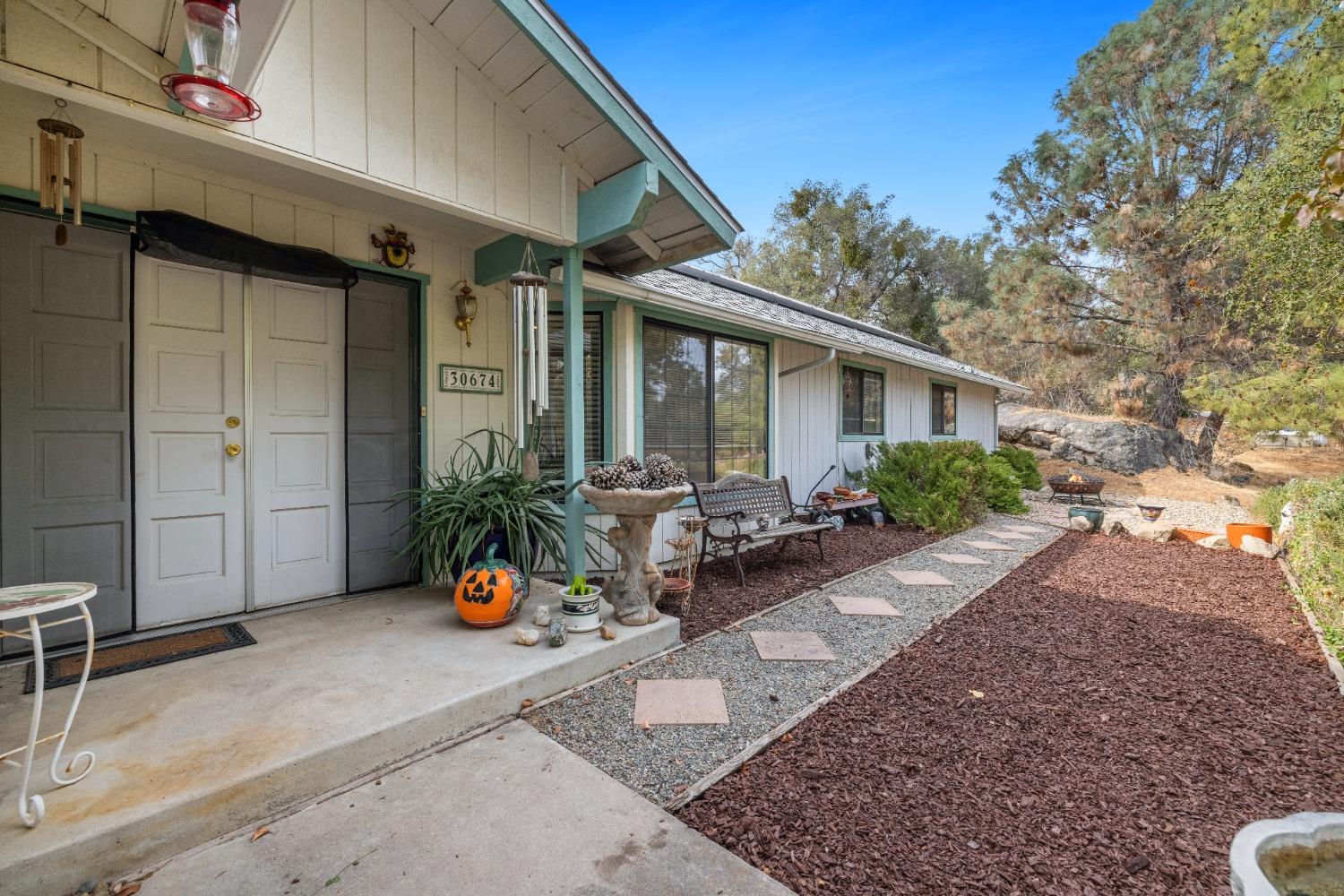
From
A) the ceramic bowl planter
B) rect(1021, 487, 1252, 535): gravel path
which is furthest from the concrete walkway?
rect(1021, 487, 1252, 535): gravel path

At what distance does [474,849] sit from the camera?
1.66 meters

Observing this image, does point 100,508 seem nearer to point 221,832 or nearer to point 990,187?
point 221,832

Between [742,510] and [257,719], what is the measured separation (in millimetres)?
3699

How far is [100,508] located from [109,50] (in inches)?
79.3

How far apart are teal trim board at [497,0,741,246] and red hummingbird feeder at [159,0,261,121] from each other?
1.37 metres

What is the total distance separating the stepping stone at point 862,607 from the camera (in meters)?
3.94

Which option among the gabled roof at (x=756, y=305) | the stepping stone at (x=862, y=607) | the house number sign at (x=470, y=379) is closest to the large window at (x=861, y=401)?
the gabled roof at (x=756, y=305)

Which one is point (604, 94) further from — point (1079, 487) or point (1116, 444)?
point (1116, 444)

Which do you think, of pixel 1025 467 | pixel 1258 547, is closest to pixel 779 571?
pixel 1258 547

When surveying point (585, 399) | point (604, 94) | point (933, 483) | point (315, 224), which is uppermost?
point (604, 94)

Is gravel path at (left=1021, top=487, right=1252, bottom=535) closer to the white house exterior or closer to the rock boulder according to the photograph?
the rock boulder

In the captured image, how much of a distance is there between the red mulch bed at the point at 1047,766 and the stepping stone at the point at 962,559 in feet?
5.63

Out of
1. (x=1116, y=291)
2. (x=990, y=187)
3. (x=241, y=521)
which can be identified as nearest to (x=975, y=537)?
(x=241, y=521)

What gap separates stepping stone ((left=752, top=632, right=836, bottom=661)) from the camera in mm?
3170
